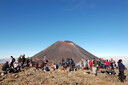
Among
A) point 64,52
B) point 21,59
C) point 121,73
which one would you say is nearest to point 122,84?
point 121,73

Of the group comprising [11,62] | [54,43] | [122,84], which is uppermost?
[54,43]

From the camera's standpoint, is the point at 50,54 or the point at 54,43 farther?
the point at 54,43

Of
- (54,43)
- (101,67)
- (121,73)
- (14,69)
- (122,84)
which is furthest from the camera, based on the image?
(54,43)

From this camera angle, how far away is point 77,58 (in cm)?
3095

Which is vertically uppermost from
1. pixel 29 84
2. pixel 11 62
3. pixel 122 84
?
pixel 11 62

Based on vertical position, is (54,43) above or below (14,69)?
above

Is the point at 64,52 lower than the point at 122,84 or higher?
higher

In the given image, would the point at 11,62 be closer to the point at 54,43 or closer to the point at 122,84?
the point at 122,84

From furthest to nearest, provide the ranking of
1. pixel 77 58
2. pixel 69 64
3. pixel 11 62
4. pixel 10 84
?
pixel 77 58, pixel 69 64, pixel 11 62, pixel 10 84

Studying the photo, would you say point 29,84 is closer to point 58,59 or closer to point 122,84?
point 122,84

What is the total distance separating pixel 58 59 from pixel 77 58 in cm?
612

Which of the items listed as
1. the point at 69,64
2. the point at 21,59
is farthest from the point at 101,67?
the point at 21,59

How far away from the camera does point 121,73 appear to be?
978 centimetres

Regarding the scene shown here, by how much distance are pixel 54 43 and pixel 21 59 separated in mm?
22138
